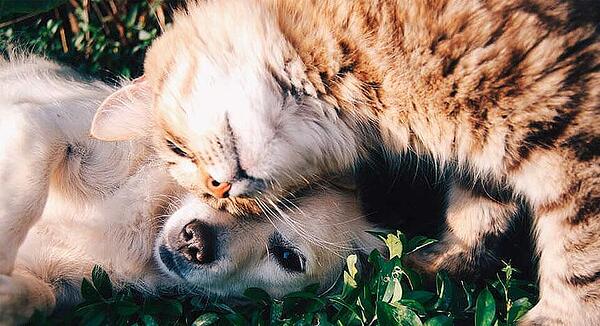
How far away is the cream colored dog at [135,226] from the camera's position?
2.71 meters

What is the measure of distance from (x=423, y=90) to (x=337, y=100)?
0.28m

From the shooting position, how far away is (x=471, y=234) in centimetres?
265

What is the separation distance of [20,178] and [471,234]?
1.51 m

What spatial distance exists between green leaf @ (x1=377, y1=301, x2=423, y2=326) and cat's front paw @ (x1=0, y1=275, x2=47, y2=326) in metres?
1.13

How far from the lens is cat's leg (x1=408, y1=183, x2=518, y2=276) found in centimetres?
264

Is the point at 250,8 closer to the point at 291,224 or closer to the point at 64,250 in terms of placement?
the point at 291,224

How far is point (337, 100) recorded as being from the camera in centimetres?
236

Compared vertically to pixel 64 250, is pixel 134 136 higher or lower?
higher

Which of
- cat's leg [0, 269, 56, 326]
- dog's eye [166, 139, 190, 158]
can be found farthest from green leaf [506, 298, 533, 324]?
cat's leg [0, 269, 56, 326]

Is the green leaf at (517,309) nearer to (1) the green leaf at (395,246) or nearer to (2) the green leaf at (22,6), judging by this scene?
(1) the green leaf at (395,246)

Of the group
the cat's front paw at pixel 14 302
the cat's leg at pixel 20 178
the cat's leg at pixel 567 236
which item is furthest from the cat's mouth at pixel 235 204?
the cat's leg at pixel 567 236

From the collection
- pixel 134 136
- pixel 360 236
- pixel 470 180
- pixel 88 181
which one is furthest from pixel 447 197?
pixel 88 181

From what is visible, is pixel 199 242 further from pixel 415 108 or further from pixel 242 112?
pixel 415 108

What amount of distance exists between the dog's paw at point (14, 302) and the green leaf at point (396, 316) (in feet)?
3.72
